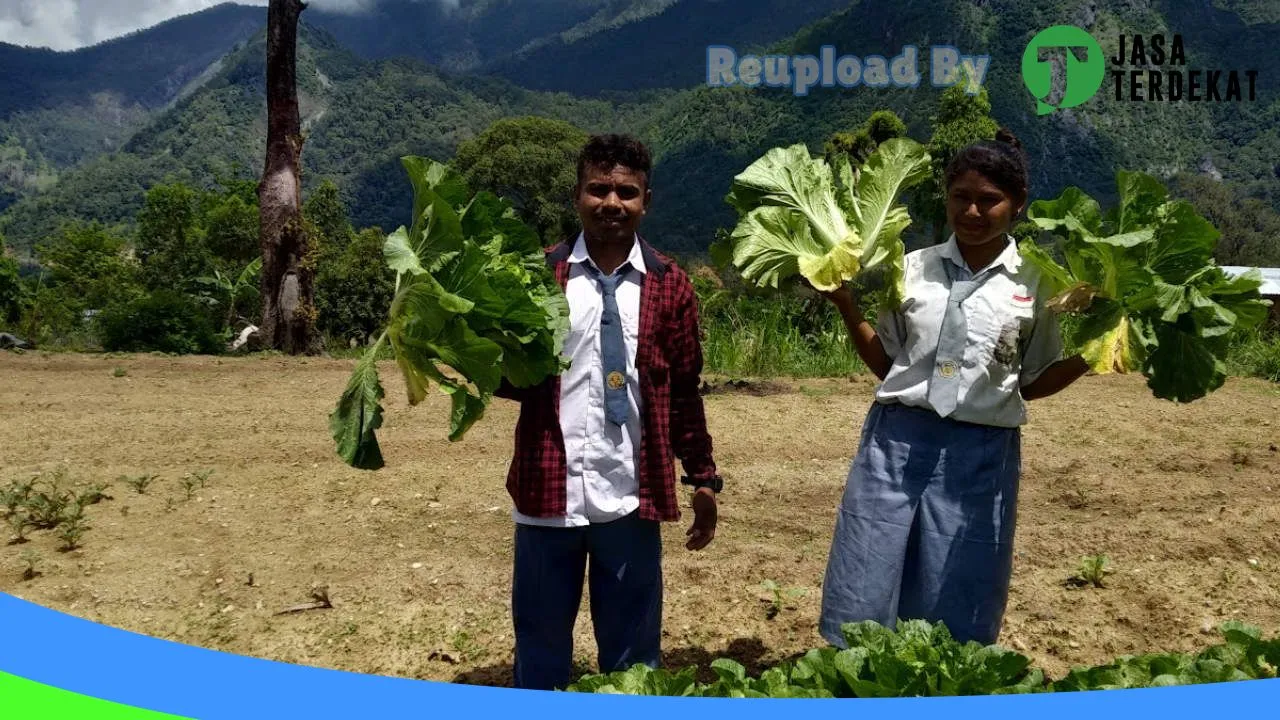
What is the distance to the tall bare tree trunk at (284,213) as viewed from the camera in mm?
11023

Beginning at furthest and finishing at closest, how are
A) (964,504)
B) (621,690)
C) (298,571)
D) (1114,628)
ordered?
(298,571) → (1114,628) → (964,504) → (621,690)

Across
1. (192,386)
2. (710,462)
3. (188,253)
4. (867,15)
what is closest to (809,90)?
(867,15)

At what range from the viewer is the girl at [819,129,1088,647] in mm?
2309

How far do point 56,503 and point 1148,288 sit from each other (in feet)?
15.2

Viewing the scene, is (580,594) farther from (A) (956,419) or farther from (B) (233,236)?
(B) (233,236)

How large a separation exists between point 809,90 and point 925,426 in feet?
223

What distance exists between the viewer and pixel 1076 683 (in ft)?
5.89

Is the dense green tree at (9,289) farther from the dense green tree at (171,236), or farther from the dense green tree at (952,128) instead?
the dense green tree at (952,128)

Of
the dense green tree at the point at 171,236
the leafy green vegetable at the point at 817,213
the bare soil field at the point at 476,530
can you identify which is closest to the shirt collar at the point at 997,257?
the leafy green vegetable at the point at 817,213

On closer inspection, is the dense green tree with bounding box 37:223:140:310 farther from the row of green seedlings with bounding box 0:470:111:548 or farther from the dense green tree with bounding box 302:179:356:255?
the row of green seedlings with bounding box 0:470:111:548

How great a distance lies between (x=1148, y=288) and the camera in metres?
2.23

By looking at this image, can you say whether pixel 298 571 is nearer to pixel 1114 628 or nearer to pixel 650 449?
pixel 650 449

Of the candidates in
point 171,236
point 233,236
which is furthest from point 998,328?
point 171,236

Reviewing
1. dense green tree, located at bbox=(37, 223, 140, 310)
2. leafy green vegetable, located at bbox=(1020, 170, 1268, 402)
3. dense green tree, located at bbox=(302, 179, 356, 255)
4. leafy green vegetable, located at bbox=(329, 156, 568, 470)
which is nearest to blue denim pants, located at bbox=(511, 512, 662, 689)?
leafy green vegetable, located at bbox=(329, 156, 568, 470)
